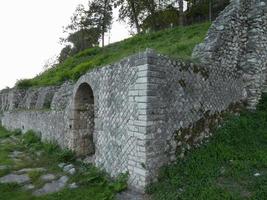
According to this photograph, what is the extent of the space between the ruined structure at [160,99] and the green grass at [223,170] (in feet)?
1.02

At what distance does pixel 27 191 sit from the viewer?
20.0 feet

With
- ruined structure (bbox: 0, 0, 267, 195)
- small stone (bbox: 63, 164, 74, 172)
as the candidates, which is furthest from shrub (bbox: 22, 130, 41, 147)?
small stone (bbox: 63, 164, 74, 172)

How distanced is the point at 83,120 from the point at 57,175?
7.43 feet

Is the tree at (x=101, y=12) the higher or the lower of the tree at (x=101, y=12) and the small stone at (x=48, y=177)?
the higher

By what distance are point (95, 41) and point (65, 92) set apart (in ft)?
74.3

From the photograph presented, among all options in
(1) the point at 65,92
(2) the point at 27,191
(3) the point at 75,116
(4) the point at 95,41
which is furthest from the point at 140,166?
(4) the point at 95,41

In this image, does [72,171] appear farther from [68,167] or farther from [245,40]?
[245,40]

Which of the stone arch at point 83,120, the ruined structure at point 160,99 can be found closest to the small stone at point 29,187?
the ruined structure at point 160,99

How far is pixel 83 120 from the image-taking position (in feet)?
29.5

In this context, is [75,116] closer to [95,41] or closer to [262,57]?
[262,57]

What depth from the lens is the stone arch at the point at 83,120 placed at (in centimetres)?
870

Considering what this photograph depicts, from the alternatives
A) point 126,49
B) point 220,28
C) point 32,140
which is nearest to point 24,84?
point 126,49

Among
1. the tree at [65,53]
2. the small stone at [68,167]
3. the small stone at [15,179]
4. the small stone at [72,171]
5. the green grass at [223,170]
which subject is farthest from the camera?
the tree at [65,53]

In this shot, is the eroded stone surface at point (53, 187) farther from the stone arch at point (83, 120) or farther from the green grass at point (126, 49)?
the green grass at point (126, 49)
